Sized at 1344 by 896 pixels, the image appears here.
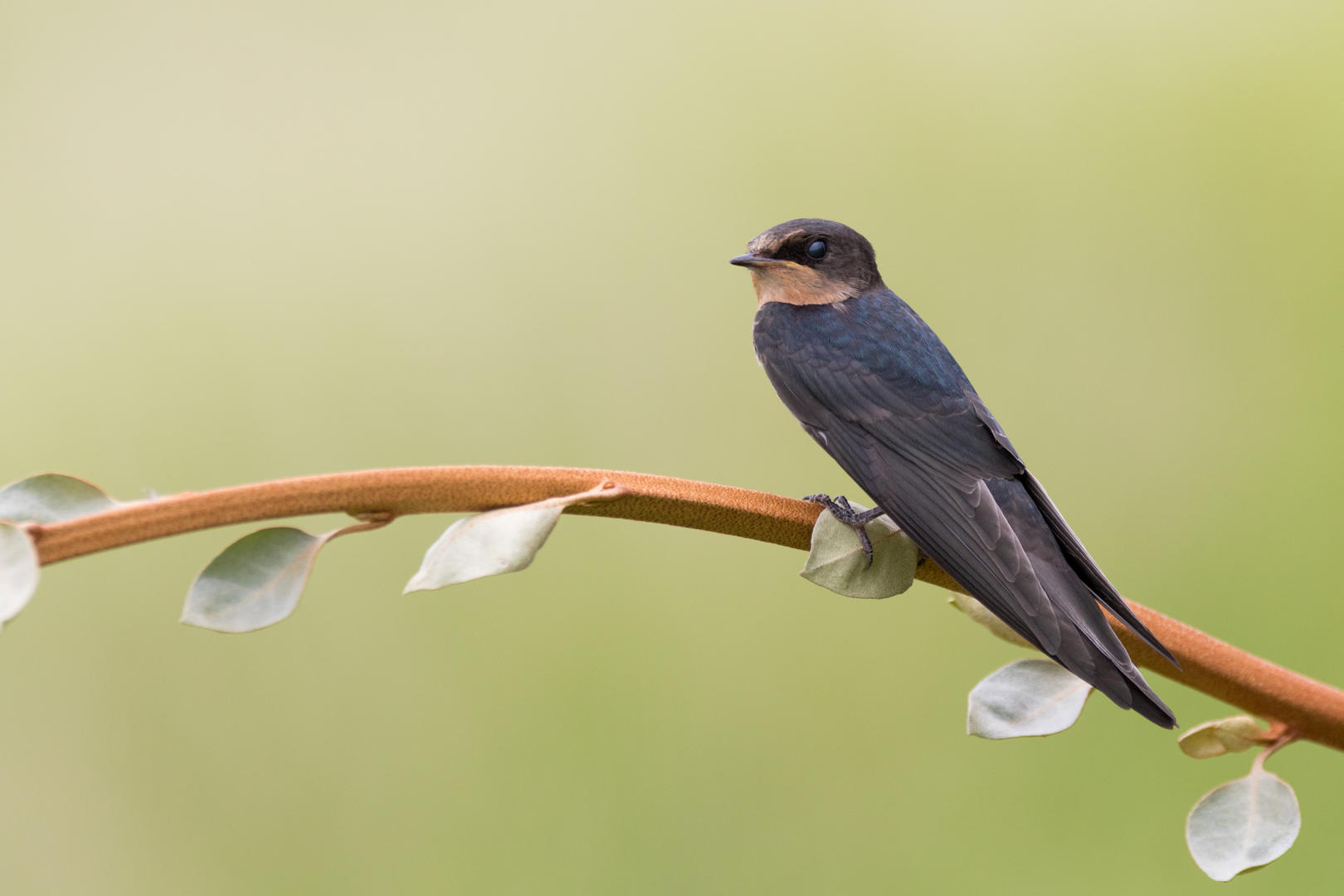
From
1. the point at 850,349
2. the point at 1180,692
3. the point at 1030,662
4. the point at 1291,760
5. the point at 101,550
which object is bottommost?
the point at 1291,760

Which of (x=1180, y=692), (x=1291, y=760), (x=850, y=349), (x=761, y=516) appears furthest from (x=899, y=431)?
(x=1291, y=760)

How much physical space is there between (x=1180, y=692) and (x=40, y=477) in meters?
1.51

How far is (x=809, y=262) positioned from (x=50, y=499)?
2.57ft

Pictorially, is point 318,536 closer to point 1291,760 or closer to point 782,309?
point 782,309

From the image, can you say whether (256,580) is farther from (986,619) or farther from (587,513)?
(986,619)

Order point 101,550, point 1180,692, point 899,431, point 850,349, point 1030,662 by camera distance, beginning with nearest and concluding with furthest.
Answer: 1. point 101,550
2. point 1030,662
3. point 899,431
4. point 850,349
5. point 1180,692

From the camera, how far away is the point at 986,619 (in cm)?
67

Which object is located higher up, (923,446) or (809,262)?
(809,262)

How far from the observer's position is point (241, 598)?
0.49 metres

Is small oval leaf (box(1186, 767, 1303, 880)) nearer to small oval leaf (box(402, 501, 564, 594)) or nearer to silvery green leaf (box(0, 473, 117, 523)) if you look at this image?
small oval leaf (box(402, 501, 564, 594))

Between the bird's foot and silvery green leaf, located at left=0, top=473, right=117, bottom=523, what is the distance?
1.10ft

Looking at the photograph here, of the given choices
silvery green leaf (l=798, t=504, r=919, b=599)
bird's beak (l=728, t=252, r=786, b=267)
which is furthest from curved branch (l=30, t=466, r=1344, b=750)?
bird's beak (l=728, t=252, r=786, b=267)

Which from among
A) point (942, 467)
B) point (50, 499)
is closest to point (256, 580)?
point (50, 499)

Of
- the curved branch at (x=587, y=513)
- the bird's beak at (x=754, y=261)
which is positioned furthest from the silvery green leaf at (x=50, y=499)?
the bird's beak at (x=754, y=261)
